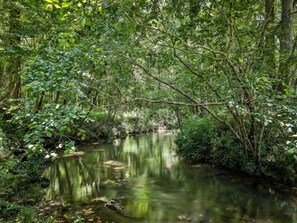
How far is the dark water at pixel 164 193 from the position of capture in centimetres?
664

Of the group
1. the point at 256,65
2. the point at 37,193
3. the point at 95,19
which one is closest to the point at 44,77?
the point at 95,19

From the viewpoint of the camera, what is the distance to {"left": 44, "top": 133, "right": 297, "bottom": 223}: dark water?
6.64m

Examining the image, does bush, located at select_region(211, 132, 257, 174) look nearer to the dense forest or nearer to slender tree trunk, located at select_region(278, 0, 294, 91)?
the dense forest

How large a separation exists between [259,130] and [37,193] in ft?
23.2

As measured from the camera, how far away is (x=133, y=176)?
10.8 meters

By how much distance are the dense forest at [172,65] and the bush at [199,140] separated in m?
0.05

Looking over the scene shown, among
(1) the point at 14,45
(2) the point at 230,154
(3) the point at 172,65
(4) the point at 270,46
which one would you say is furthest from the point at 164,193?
(1) the point at 14,45

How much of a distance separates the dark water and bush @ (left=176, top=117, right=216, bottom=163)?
481mm

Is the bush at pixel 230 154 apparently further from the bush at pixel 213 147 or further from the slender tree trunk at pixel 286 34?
the slender tree trunk at pixel 286 34

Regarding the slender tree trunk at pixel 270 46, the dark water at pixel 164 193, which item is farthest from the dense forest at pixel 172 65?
the dark water at pixel 164 193

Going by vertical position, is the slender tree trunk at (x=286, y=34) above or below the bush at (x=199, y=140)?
above

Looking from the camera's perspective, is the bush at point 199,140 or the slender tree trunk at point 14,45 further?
the bush at point 199,140

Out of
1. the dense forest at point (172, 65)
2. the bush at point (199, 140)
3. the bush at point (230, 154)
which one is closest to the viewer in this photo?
the dense forest at point (172, 65)

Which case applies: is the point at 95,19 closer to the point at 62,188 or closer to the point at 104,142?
the point at 62,188
